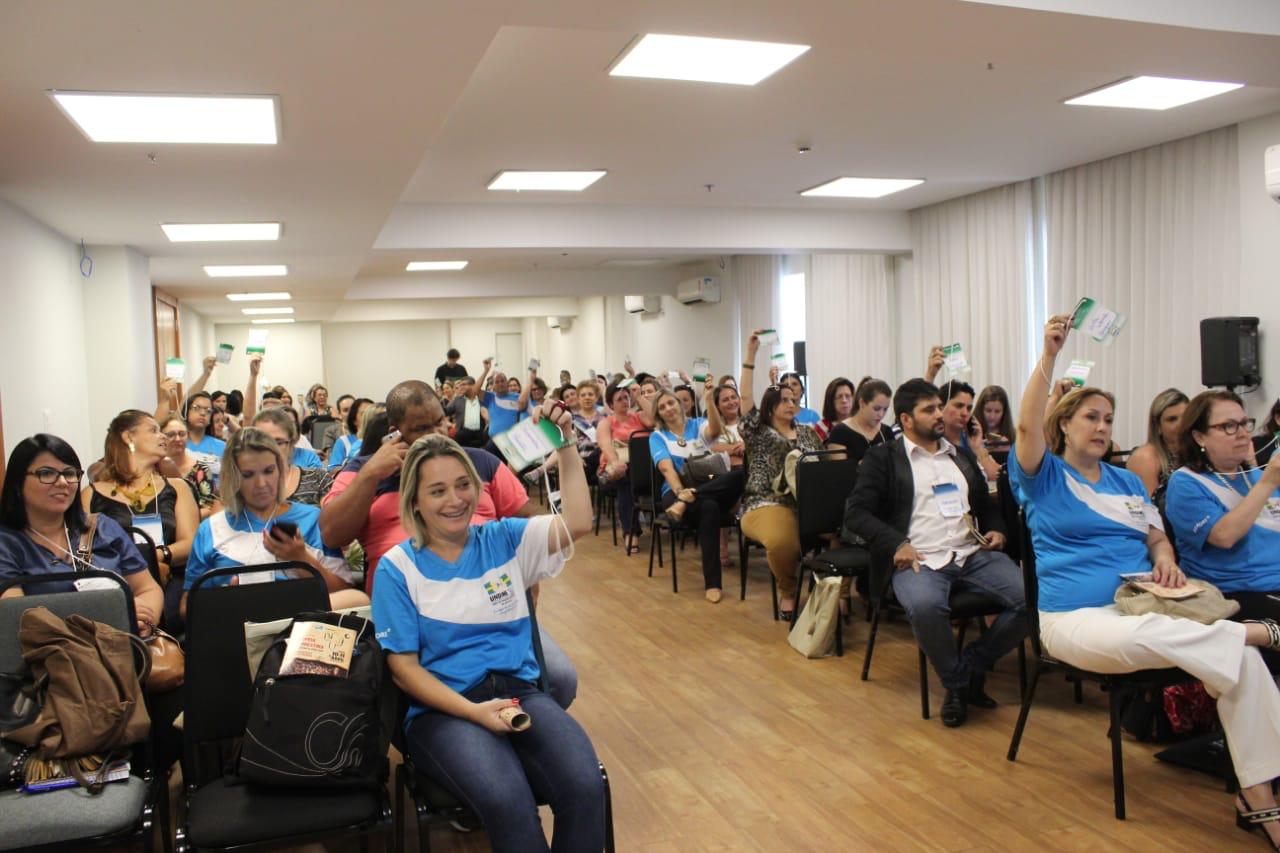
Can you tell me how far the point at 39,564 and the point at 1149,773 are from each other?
3648 millimetres

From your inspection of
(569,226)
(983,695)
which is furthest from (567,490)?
(569,226)

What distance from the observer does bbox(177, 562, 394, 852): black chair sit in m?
2.17

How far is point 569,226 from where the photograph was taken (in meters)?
8.71

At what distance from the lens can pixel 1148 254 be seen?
23.1 ft

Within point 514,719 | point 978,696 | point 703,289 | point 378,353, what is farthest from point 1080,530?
point 378,353

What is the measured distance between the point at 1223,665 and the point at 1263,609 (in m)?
0.52

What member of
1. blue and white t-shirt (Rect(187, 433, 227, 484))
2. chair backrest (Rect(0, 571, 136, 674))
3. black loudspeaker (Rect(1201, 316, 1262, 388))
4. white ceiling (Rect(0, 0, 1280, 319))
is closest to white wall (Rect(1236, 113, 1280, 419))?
black loudspeaker (Rect(1201, 316, 1262, 388))

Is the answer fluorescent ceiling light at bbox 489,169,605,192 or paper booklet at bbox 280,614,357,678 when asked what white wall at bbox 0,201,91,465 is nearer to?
fluorescent ceiling light at bbox 489,169,605,192

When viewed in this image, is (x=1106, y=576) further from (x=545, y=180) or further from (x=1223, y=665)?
(x=545, y=180)

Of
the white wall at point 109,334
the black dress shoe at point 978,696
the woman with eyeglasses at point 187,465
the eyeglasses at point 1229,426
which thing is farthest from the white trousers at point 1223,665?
the white wall at point 109,334

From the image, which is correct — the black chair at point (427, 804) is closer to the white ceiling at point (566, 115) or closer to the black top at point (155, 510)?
the black top at point (155, 510)

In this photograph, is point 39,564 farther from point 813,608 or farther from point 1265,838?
point 1265,838

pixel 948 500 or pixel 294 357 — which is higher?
pixel 294 357

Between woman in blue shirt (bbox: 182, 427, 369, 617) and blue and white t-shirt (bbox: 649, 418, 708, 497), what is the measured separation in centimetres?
329
